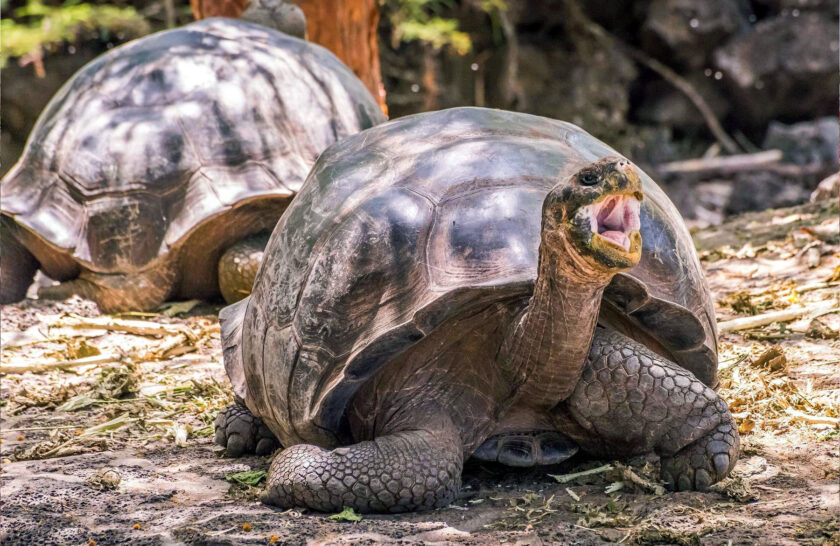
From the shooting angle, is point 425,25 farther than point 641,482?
Yes

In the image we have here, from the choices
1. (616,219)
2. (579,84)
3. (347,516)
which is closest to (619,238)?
(616,219)

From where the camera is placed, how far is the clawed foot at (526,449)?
8.08 feet

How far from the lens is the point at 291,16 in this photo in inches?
246

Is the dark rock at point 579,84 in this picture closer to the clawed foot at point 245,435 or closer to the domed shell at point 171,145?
the domed shell at point 171,145

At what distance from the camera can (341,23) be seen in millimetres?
6953

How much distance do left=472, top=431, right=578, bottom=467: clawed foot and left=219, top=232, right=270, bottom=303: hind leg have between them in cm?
261

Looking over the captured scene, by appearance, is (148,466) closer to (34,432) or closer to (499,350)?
(34,432)

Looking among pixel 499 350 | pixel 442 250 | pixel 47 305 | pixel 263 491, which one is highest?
pixel 442 250

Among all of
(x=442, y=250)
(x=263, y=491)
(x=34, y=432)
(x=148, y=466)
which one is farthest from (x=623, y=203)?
(x=34, y=432)

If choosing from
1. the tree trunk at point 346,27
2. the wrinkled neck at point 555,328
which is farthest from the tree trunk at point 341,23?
the wrinkled neck at point 555,328

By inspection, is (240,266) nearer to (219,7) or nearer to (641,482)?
(219,7)

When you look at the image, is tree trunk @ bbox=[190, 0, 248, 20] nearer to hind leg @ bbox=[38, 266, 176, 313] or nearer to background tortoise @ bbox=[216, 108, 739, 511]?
hind leg @ bbox=[38, 266, 176, 313]

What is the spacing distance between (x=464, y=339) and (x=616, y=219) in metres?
0.59

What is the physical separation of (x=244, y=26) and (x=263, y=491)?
391 centimetres
